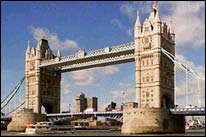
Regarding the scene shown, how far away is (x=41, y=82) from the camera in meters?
125

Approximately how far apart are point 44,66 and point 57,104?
40.6 ft

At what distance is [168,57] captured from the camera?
96.2m

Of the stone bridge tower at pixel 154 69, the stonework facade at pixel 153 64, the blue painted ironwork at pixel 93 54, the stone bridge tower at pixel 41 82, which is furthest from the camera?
the stone bridge tower at pixel 41 82

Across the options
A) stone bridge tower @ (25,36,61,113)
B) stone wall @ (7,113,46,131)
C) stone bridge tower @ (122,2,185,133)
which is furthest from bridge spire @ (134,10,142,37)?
stone bridge tower @ (25,36,61,113)

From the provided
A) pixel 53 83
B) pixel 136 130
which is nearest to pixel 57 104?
pixel 53 83

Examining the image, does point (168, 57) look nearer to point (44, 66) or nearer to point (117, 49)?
point (117, 49)

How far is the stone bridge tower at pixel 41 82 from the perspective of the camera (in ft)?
406

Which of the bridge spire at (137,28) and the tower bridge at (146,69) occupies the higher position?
the bridge spire at (137,28)

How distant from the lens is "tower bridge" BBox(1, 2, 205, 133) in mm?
85062

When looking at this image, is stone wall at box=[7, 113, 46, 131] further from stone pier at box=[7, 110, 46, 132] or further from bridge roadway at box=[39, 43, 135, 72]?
bridge roadway at box=[39, 43, 135, 72]

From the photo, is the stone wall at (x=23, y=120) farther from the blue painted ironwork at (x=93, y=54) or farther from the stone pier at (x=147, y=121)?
the stone pier at (x=147, y=121)

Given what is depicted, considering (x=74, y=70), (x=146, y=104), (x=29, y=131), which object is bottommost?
(x=29, y=131)

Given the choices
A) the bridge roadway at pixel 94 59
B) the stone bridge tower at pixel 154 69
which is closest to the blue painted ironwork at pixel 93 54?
the bridge roadway at pixel 94 59

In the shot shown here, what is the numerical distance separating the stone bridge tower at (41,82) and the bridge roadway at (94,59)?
7.82 feet
